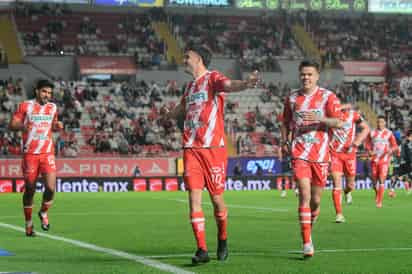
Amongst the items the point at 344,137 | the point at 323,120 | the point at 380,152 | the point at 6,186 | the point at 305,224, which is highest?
the point at 323,120

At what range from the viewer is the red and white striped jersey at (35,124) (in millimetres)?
15109

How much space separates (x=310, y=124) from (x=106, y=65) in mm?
46130

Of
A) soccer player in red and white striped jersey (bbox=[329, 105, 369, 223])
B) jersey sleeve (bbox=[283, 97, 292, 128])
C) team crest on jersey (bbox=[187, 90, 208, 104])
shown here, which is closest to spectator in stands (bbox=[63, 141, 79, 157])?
soccer player in red and white striped jersey (bbox=[329, 105, 369, 223])

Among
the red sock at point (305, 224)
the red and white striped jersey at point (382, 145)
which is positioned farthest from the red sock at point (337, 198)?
the red and white striped jersey at point (382, 145)

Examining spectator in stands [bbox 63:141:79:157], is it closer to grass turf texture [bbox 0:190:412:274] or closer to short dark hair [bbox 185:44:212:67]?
grass turf texture [bbox 0:190:412:274]

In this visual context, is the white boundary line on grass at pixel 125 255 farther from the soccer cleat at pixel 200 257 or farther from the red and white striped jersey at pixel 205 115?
the red and white striped jersey at pixel 205 115

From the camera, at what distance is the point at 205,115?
10.9 m

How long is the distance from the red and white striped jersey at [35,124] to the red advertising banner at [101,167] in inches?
1015

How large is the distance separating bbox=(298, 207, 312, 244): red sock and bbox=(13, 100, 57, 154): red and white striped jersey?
5.40m

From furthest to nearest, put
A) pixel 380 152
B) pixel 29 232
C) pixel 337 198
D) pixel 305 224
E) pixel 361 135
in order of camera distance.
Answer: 1. pixel 380 152
2. pixel 337 198
3. pixel 361 135
4. pixel 29 232
5. pixel 305 224

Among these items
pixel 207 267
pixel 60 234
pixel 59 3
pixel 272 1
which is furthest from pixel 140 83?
pixel 207 267

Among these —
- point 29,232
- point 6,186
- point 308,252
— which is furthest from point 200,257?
point 6,186

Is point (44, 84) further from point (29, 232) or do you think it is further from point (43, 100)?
point (29, 232)

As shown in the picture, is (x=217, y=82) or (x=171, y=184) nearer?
(x=217, y=82)
